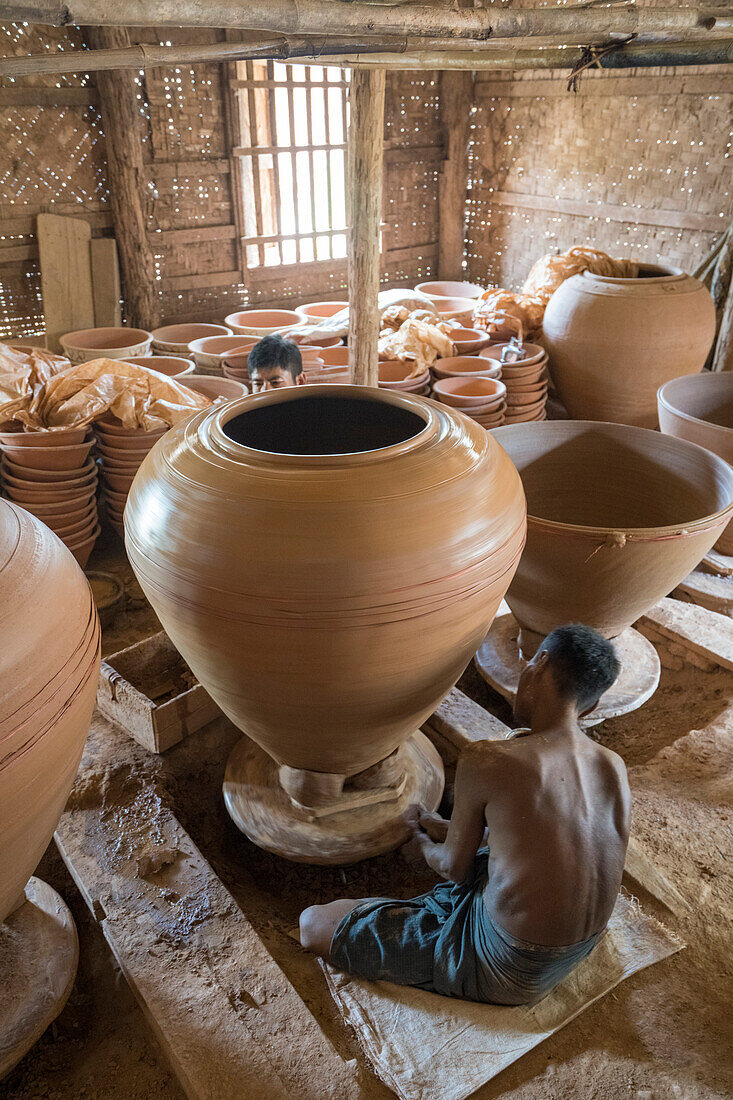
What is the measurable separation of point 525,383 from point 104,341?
10.6 feet

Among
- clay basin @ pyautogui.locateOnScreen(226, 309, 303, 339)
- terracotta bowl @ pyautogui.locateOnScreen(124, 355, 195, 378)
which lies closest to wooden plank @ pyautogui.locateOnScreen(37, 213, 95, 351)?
clay basin @ pyautogui.locateOnScreen(226, 309, 303, 339)

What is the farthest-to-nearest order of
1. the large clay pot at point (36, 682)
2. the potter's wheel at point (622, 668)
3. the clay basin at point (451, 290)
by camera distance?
the clay basin at point (451, 290) < the potter's wheel at point (622, 668) < the large clay pot at point (36, 682)

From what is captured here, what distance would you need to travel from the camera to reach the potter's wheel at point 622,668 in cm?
302

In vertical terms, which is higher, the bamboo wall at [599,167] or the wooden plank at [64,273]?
the bamboo wall at [599,167]

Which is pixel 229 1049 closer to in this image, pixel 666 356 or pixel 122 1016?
pixel 122 1016

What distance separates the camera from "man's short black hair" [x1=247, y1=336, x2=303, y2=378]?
336 centimetres

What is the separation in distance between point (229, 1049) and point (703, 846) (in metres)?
1.61

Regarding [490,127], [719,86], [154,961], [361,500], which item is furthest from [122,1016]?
[490,127]

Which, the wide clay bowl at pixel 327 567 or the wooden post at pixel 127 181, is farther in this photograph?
the wooden post at pixel 127 181

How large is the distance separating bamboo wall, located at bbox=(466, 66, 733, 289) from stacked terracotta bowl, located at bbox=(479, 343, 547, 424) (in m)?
2.25

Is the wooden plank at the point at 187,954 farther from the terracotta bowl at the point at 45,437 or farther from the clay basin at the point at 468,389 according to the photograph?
the clay basin at the point at 468,389

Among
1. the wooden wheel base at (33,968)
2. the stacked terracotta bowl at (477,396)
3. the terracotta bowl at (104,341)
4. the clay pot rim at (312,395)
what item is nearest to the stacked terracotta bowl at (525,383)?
the stacked terracotta bowl at (477,396)

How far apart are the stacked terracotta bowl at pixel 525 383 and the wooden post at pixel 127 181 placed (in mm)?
3219

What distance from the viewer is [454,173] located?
823 cm
